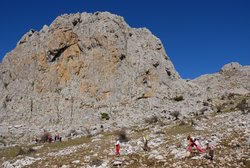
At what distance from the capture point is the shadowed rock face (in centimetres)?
5503

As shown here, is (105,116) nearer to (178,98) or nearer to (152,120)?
(152,120)

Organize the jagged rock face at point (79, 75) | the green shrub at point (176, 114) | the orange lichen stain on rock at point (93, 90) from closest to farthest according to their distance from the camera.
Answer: the green shrub at point (176, 114) < the jagged rock face at point (79, 75) < the orange lichen stain on rock at point (93, 90)

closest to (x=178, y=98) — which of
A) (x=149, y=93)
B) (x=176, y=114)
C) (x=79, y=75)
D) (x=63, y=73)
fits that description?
(x=149, y=93)

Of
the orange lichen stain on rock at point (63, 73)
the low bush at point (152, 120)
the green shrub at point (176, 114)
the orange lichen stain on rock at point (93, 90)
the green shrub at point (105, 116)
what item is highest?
the orange lichen stain on rock at point (63, 73)

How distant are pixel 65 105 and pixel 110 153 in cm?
3000

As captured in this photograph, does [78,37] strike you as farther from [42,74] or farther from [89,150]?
[89,150]

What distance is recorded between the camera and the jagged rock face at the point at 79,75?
5597 centimetres

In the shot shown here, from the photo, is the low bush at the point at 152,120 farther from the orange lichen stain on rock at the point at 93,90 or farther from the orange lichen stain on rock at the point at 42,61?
the orange lichen stain on rock at the point at 42,61

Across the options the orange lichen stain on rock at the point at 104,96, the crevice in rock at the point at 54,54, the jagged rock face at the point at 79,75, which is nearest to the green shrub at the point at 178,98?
the jagged rock face at the point at 79,75

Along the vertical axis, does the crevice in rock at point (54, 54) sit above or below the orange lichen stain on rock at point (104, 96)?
above

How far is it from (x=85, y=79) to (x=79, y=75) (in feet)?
3.80

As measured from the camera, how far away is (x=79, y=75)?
59312 millimetres

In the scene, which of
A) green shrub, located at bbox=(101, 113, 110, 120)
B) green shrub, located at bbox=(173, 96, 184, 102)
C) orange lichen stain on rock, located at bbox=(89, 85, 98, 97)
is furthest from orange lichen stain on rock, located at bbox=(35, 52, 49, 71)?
green shrub, located at bbox=(173, 96, 184, 102)

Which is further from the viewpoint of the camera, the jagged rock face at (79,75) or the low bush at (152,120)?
the jagged rock face at (79,75)
